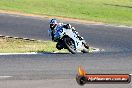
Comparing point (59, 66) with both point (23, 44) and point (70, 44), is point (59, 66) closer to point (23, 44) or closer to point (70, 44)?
point (70, 44)

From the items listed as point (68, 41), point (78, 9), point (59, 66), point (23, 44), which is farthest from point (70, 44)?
point (78, 9)

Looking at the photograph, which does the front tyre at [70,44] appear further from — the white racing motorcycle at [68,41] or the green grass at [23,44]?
the green grass at [23,44]

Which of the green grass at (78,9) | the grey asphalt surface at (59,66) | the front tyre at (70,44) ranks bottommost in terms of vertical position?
the green grass at (78,9)

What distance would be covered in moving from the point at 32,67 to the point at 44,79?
6.01ft

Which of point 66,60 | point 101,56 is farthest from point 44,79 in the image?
point 101,56

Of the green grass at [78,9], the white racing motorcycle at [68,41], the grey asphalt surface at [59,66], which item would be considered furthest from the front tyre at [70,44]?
the green grass at [78,9]

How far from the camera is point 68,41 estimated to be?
19703 millimetres

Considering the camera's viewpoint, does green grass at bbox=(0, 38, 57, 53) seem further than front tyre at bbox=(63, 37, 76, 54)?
Yes

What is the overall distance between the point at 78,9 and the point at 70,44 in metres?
19.5

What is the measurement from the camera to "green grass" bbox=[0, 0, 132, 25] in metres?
36.1

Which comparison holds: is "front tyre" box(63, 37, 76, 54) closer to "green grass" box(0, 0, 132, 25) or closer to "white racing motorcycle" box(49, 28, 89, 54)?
"white racing motorcycle" box(49, 28, 89, 54)

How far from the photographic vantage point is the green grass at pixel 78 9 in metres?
36.1

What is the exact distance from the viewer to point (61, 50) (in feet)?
68.4

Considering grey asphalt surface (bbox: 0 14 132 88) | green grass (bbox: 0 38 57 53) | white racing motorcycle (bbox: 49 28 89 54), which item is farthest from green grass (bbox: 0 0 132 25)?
white racing motorcycle (bbox: 49 28 89 54)
